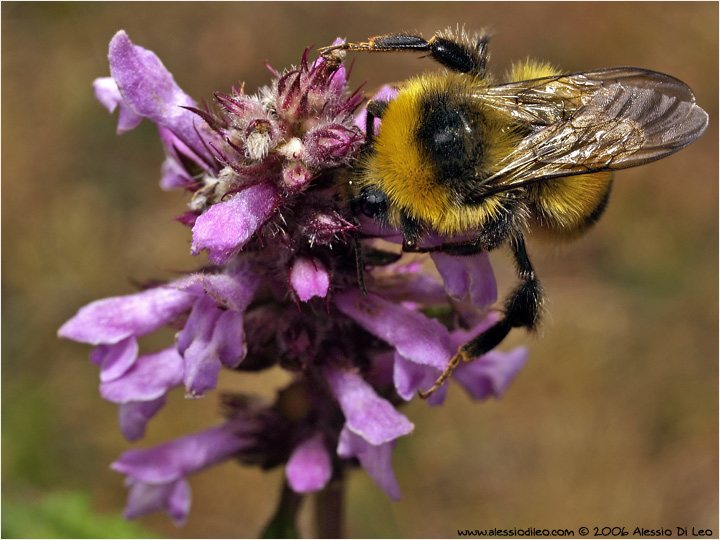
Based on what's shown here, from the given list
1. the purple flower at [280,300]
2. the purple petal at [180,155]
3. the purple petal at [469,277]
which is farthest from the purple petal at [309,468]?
the purple petal at [180,155]

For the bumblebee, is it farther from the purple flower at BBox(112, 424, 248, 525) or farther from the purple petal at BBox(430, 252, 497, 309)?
the purple flower at BBox(112, 424, 248, 525)

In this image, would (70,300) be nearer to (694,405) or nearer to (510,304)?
(510,304)

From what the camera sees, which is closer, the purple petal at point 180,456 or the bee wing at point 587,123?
the bee wing at point 587,123

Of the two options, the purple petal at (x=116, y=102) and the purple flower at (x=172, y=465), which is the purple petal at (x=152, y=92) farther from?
the purple flower at (x=172, y=465)

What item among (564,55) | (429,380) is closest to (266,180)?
(429,380)

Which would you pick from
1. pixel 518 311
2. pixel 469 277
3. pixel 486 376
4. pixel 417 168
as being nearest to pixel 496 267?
pixel 486 376

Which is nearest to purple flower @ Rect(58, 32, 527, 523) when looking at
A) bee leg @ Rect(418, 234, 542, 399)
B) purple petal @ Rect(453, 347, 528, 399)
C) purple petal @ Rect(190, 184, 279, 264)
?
purple petal @ Rect(190, 184, 279, 264)
